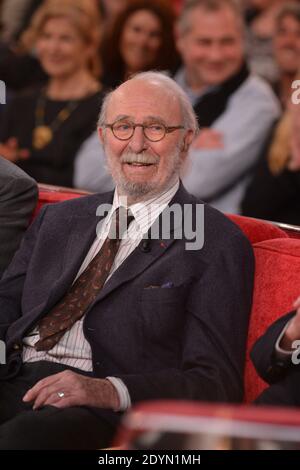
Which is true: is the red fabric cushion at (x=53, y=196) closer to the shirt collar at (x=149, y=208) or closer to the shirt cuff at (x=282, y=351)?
the shirt collar at (x=149, y=208)

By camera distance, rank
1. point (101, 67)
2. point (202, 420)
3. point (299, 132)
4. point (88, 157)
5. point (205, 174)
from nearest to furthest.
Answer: point (202, 420) < point (299, 132) < point (205, 174) < point (88, 157) < point (101, 67)

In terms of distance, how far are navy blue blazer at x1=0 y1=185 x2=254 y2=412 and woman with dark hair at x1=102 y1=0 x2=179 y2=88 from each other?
2230 millimetres

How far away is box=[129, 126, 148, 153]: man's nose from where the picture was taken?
249 centimetres

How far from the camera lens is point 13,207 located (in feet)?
8.77

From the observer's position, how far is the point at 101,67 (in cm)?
468

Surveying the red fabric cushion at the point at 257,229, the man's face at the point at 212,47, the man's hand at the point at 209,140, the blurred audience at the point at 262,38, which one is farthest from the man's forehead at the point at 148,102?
the blurred audience at the point at 262,38

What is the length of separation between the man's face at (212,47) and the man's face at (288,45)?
0.31m

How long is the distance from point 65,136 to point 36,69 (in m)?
1.03

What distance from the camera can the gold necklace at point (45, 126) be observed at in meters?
4.39

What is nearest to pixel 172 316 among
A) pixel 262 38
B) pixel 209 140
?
pixel 209 140

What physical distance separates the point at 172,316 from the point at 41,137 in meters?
2.29

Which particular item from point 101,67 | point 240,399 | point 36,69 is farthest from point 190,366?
point 36,69

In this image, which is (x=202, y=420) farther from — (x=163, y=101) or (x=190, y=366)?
(x=163, y=101)

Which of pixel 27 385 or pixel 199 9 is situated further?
pixel 199 9
